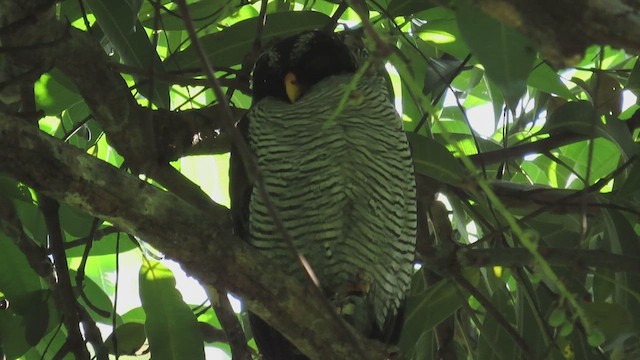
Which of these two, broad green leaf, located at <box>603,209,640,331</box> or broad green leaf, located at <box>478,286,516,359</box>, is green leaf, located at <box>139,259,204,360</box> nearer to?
broad green leaf, located at <box>478,286,516,359</box>

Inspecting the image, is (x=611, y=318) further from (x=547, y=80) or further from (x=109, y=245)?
(x=109, y=245)

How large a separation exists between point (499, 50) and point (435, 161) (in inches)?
26.6

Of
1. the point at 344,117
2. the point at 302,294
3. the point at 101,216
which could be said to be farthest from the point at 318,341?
the point at 344,117

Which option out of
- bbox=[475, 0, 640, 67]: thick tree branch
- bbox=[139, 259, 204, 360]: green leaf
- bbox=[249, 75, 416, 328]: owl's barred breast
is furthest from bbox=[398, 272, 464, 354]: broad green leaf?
bbox=[475, 0, 640, 67]: thick tree branch

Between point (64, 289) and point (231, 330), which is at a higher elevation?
point (64, 289)

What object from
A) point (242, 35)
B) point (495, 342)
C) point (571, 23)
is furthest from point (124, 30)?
point (571, 23)

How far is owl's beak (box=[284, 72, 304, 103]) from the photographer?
92.5 inches

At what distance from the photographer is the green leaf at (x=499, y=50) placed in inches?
52.6

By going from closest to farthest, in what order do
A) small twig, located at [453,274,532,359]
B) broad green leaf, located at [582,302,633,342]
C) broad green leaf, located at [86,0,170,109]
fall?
broad green leaf, located at [582,302,633,342] → small twig, located at [453,274,532,359] → broad green leaf, located at [86,0,170,109]

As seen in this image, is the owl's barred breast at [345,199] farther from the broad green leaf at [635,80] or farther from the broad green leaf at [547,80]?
the broad green leaf at [635,80]

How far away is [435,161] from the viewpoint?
6.60ft

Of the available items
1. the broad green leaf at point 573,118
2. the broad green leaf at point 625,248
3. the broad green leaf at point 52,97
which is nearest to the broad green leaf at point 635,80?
the broad green leaf at point 573,118

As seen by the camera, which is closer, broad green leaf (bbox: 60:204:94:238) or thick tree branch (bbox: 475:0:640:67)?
thick tree branch (bbox: 475:0:640:67)

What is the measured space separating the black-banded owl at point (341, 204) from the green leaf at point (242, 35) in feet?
0.67
